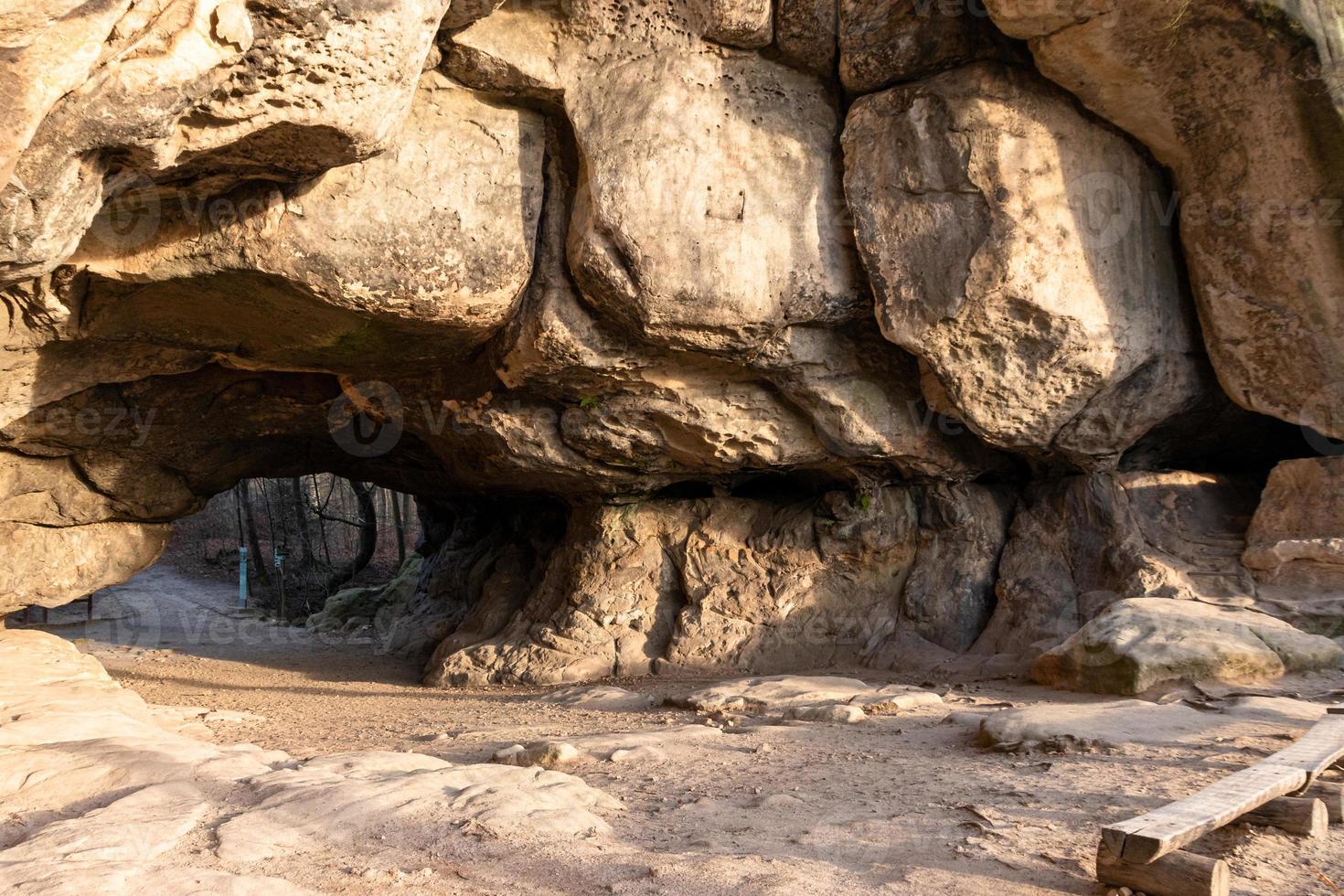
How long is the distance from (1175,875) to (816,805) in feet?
4.18

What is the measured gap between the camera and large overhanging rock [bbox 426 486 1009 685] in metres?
7.76

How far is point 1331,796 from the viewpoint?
306 cm

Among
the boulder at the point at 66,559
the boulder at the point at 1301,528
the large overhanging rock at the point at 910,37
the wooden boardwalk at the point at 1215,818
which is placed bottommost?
the wooden boardwalk at the point at 1215,818

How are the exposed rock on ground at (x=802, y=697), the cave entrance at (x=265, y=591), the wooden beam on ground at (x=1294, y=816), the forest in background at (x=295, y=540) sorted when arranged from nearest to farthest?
1. the wooden beam on ground at (x=1294, y=816)
2. the exposed rock on ground at (x=802, y=697)
3. the cave entrance at (x=265, y=591)
4. the forest in background at (x=295, y=540)

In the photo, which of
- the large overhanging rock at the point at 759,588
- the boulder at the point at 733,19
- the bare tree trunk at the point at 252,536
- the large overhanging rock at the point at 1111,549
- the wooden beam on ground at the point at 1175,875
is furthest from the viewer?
the bare tree trunk at the point at 252,536

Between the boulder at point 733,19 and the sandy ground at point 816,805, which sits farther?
the boulder at point 733,19

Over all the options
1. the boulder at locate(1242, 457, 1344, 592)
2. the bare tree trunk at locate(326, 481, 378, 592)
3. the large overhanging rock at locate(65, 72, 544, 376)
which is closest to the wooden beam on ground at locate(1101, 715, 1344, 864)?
the boulder at locate(1242, 457, 1344, 592)

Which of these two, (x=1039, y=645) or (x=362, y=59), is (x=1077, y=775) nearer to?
(x=1039, y=645)

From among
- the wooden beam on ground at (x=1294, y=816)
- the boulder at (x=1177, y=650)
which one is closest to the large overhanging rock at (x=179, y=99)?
the wooden beam on ground at (x=1294, y=816)

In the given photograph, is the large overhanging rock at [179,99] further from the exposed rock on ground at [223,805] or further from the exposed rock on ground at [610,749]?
the exposed rock on ground at [610,749]

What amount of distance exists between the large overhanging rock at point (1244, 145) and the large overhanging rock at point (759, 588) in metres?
2.24

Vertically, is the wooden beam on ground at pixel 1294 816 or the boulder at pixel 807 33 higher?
the boulder at pixel 807 33

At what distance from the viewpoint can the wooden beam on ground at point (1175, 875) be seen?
2.32 metres

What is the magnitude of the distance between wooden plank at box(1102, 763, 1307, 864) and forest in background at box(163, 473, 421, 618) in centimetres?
1307
